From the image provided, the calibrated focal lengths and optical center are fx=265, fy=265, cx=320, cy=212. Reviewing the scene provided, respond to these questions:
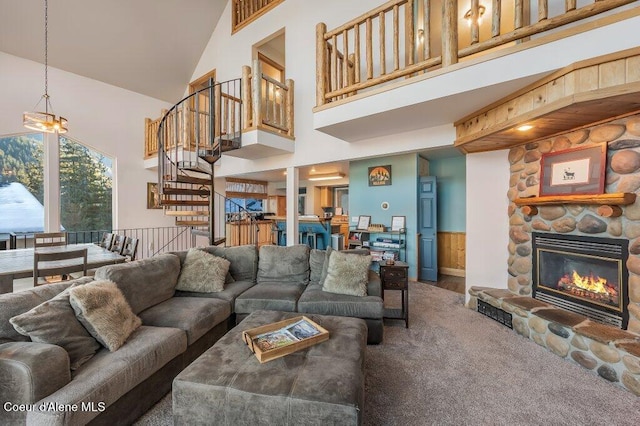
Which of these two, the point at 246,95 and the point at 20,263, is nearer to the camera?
the point at 20,263

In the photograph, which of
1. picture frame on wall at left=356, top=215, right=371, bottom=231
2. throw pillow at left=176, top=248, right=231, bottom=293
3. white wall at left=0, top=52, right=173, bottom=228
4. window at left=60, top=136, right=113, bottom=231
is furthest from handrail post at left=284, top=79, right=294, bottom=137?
window at left=60, top=136, right=113, bottom=231

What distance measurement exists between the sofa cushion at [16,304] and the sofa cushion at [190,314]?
65 cm

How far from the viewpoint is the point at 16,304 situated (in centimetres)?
161

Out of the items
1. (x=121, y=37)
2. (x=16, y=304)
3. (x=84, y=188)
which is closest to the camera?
(x=16, y=304)

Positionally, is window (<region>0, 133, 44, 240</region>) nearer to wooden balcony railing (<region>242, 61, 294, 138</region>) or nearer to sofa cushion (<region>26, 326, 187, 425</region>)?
wooden balcony railing (<region>242, 61, 294, 138</region>)

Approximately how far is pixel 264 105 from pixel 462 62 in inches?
122

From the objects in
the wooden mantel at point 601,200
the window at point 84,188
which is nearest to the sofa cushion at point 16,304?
the wooden mantel at point 601,200

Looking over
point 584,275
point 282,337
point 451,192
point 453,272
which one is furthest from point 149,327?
point 451,192

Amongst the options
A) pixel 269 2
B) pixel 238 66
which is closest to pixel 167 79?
pixel 238 66

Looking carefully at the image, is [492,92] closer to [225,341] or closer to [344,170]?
[225,341]

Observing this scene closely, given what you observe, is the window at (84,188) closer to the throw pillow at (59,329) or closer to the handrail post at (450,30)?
the throw pillow at (59,329)

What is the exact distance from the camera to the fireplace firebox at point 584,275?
7.45 ft

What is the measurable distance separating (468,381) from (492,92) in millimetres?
2425

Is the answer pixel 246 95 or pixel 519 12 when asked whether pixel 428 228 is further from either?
pixel 246 95
